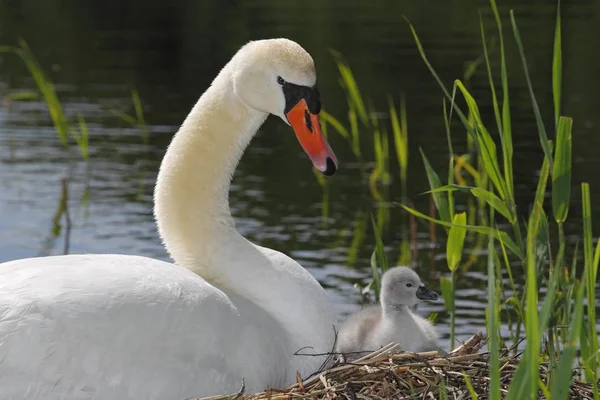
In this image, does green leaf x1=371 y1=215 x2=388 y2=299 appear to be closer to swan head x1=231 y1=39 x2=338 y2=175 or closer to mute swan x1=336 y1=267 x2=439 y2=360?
mute swan x1=336 y1=267 x2=439 y2=360

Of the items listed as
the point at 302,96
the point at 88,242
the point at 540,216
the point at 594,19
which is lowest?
the point at 88,242

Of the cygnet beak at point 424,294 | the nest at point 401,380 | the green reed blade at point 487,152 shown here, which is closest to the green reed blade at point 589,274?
the nest at point 401,380

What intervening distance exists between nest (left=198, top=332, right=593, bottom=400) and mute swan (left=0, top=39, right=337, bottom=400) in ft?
0.66

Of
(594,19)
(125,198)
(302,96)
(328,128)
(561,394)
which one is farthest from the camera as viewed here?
(594,19)

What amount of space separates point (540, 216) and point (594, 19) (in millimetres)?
23608

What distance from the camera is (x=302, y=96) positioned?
527 cm

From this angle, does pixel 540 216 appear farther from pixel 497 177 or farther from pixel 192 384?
pixel 192 384

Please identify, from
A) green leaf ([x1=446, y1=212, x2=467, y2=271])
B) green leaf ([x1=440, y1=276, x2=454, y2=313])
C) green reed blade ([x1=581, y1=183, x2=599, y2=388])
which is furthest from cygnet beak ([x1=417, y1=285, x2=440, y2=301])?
green reed blade ([x1=581, y1=183, x2=599, y2=388])

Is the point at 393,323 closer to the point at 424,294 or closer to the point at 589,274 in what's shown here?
the point at 424,294

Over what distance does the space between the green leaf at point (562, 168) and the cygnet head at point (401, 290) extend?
1.48m

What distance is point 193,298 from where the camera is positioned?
4.81 meters

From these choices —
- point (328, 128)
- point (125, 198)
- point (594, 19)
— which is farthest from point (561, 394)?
point (594, 19)

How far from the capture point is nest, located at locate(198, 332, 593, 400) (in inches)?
185

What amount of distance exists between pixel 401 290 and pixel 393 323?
1.33 feet
